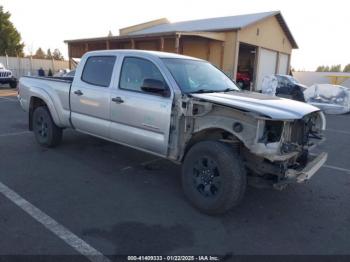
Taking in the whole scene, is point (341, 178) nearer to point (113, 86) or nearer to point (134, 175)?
point (134, 175)

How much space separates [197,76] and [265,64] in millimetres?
22447

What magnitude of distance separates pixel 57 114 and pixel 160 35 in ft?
49.0

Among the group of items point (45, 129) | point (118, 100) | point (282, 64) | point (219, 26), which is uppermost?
point (219, 26)

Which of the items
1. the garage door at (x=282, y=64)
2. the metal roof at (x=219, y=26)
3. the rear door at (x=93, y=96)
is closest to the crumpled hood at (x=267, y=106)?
the rear door at (x=93, y=96)

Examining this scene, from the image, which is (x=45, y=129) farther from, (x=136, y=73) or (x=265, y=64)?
(x=265, y=64)

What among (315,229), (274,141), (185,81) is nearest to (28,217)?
(185,81)

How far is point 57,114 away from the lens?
6047 mm

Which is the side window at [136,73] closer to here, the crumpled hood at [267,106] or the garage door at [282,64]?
the crumpled hood at [267,106]

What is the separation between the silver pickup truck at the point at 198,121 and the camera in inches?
145

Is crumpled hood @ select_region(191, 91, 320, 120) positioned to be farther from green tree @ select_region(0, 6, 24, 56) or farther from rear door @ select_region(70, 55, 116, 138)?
green tree @ select_region(0, 6, 24, 56)

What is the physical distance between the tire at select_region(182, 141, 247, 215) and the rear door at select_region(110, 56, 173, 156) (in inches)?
20.9

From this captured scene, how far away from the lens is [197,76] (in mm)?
4930

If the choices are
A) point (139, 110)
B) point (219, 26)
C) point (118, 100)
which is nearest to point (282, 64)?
point (219, 26)

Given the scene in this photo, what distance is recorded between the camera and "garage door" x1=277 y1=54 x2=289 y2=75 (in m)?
27.7
